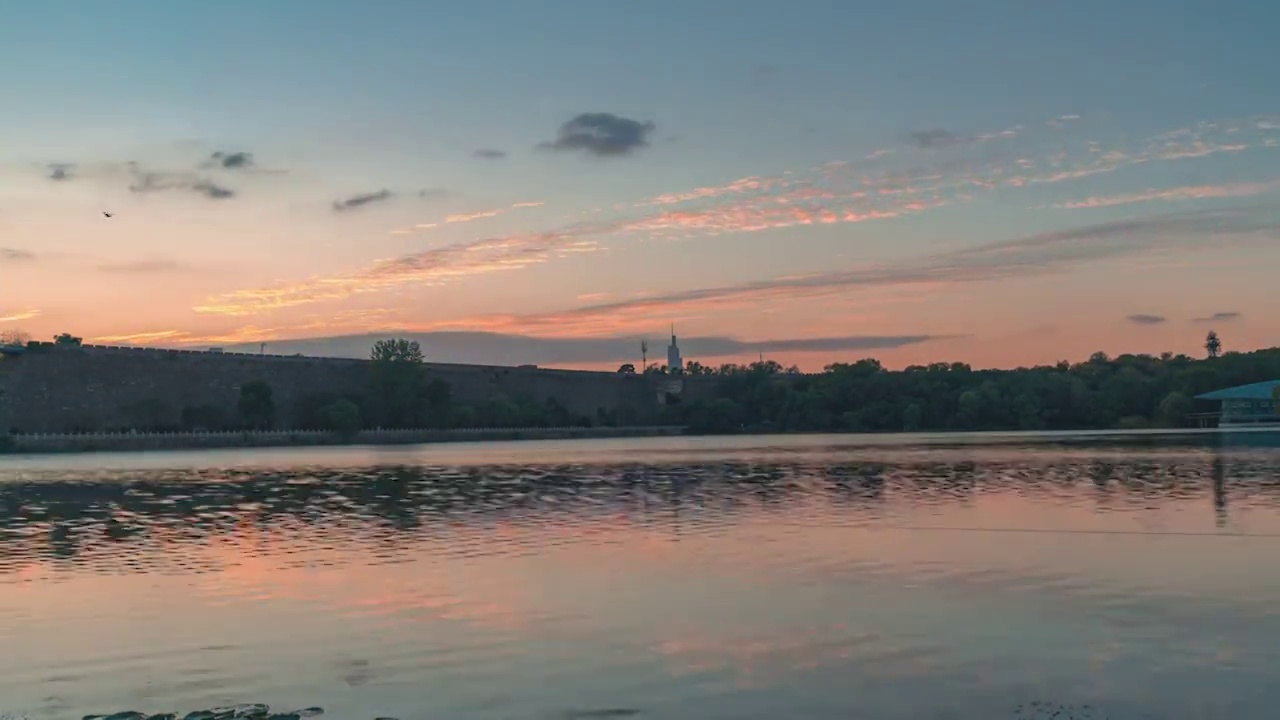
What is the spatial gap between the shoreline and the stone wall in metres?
3.85

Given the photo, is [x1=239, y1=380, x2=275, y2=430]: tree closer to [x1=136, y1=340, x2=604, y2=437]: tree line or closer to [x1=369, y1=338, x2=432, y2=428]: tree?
[x1=136, y1=340, x2=604, y2=437]: tree line

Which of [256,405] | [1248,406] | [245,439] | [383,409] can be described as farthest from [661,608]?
[383,409]

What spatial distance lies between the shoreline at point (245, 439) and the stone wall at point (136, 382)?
152 inches

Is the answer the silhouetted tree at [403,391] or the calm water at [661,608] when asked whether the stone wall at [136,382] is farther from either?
the calm water at [661,608]

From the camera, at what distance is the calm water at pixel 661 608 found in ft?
47.3

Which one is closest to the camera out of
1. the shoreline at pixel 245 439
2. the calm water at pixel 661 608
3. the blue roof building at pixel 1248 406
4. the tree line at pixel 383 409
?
the calm water at pixel 661 608

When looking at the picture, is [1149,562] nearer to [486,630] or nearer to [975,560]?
[975,560]

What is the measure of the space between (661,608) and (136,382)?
144 metres

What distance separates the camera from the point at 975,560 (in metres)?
25.8

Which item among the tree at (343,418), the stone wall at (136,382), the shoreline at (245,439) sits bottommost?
the shoreline at (245,439)

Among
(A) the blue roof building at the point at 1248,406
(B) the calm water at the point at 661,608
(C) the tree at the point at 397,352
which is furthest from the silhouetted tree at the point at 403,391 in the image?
(B) the calm water at the point at 661,608

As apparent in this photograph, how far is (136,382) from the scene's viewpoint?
5930 inches

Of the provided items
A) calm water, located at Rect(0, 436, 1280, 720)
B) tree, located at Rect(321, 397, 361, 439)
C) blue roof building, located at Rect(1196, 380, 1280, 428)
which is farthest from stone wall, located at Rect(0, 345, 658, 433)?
blue roof building, located at Rect(1196, 380, 1280, 428)

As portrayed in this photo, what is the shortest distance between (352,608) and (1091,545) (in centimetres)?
1663
